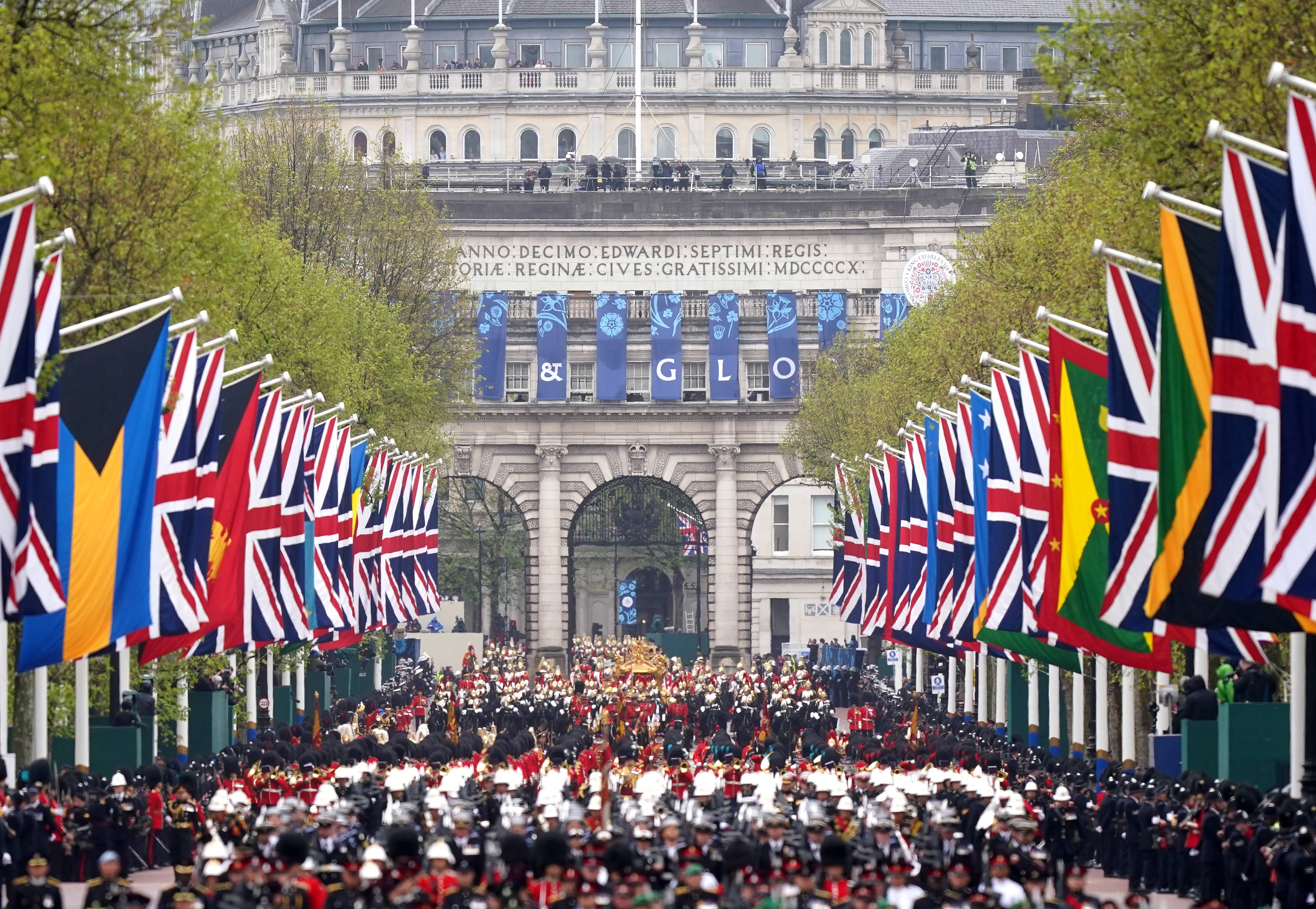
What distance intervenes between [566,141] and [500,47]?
6.06 metres

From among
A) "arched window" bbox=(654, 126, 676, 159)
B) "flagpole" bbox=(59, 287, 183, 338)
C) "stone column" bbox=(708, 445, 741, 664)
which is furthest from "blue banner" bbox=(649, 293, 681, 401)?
"flagpole" bbox=(59, 287, 183, 338)

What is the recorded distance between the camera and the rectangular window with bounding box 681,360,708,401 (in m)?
122

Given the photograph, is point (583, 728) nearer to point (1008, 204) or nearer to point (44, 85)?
point (1008, 204)

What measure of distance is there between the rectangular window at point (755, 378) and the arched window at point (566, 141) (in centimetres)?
2748

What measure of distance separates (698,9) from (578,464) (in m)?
37.9

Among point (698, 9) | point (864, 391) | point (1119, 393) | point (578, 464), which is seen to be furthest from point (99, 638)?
point (698, 9)

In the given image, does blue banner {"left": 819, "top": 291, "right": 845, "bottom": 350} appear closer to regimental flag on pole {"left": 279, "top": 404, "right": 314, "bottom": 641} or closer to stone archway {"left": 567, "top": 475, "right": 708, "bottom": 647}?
stone archway {"left": 567, "top": 475, "right": 708, "bottom": 647}

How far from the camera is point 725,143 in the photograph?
146250 millimetres

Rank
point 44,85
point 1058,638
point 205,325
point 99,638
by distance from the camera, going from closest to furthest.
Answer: point 99,638, point 44,85, point 1058,638, point 205,325

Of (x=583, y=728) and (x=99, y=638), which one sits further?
(x=583, y=728)

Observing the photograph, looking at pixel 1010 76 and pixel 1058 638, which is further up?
pixel 1010 76

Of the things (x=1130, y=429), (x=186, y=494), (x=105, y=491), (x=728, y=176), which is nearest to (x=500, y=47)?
(x=728, y=176)

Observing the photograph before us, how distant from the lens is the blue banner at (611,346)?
11281 cm

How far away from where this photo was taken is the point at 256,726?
6988cm
